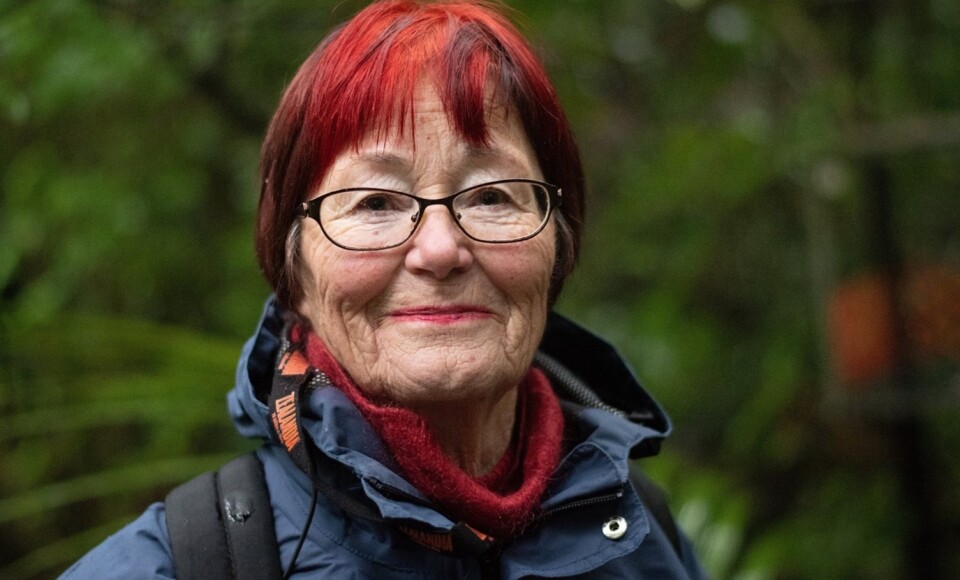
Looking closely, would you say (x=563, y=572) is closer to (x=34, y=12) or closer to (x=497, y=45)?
(x=497, y=45)

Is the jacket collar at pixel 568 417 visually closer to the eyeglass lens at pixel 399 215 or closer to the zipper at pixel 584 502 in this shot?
the zipper at pixel 584 502

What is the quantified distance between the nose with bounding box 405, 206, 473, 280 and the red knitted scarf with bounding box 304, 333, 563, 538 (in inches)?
9.5

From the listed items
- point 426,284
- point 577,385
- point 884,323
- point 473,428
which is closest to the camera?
point 426,284

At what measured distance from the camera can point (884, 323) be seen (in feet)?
12.0

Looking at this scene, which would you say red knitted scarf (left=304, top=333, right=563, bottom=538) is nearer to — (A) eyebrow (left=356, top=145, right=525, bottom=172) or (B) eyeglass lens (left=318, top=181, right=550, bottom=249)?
(B) eyeglass lens (left=318, top=181, right=550, bottom=249)

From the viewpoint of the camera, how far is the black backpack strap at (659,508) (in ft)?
6.84

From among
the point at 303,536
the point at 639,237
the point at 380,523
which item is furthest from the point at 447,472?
the point at 639,237

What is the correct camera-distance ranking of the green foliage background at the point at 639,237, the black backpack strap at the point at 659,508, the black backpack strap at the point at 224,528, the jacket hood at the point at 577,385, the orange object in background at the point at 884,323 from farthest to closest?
1. the orange object in background at the point at 884,323
2. the green foliage background at the point at 639,237
3. the black backpack strap at the point at 659,508
4. the jacket hood at the point at 577,385
5. the black backpack strap at the point at 224,528

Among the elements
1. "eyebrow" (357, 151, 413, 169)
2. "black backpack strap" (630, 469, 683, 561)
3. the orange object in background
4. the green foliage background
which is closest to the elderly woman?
"eyebrow" (357, 151, 413, 169)

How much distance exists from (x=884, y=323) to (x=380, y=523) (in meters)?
2.56

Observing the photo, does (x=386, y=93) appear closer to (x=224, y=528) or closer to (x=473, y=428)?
(x=473, y=428)

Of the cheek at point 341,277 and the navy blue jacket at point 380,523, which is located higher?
the cheek at point 341,277

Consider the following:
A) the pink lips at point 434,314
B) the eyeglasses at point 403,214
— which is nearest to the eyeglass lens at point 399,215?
the eyeglasses at point 403,214

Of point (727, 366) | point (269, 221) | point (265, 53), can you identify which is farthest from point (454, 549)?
point (727, 366)
